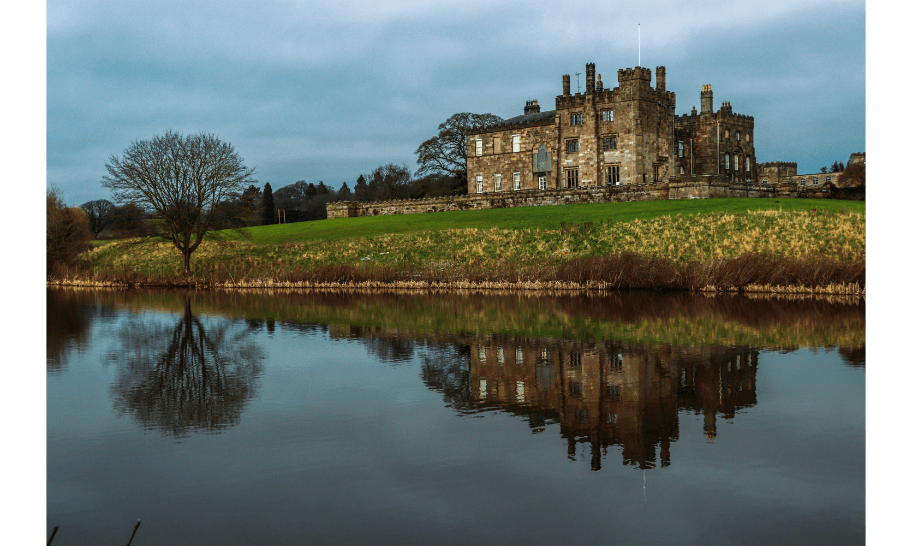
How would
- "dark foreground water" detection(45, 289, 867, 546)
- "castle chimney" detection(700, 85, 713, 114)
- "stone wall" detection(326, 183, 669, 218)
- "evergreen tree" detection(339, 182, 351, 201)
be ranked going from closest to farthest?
"dark foreground water" detection(45, 289, 867, 546)
"stone wall" detection(326, 183, 669, 218)
"castle chimney" detection(700, 85, 713, 114)
"evergreen tree" detection(339, 182, 351, 201)

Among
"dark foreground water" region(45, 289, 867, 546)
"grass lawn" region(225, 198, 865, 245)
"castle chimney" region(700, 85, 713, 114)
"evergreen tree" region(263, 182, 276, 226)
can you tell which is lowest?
"dark foreground water" region(45, 289, 867, 546)

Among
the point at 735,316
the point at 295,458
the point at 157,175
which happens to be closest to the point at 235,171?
the point at 157,175

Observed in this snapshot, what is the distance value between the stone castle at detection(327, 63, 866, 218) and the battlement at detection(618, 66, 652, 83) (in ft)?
0.27

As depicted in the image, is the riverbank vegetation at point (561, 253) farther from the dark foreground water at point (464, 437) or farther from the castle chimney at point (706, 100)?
the castle chimney at point (706, 100)

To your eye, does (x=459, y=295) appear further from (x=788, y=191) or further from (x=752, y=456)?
(x=788, y=191)

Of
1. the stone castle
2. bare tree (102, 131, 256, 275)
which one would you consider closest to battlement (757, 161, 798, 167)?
the stone castle

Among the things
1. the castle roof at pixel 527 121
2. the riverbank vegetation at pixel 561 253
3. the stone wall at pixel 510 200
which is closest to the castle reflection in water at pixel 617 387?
the riverbank vegetation at pixel 561 253

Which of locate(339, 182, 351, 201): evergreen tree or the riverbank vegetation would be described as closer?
the riverbank vegetation

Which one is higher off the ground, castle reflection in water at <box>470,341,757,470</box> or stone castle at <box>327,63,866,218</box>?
stone castle at <box>327,63,866,218</box>

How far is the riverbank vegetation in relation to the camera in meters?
29.4

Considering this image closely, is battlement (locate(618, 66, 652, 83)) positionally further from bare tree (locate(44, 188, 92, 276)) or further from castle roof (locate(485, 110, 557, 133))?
bare tree (locate(44, 188, 92, 276))

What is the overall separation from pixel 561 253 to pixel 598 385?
2647cm
